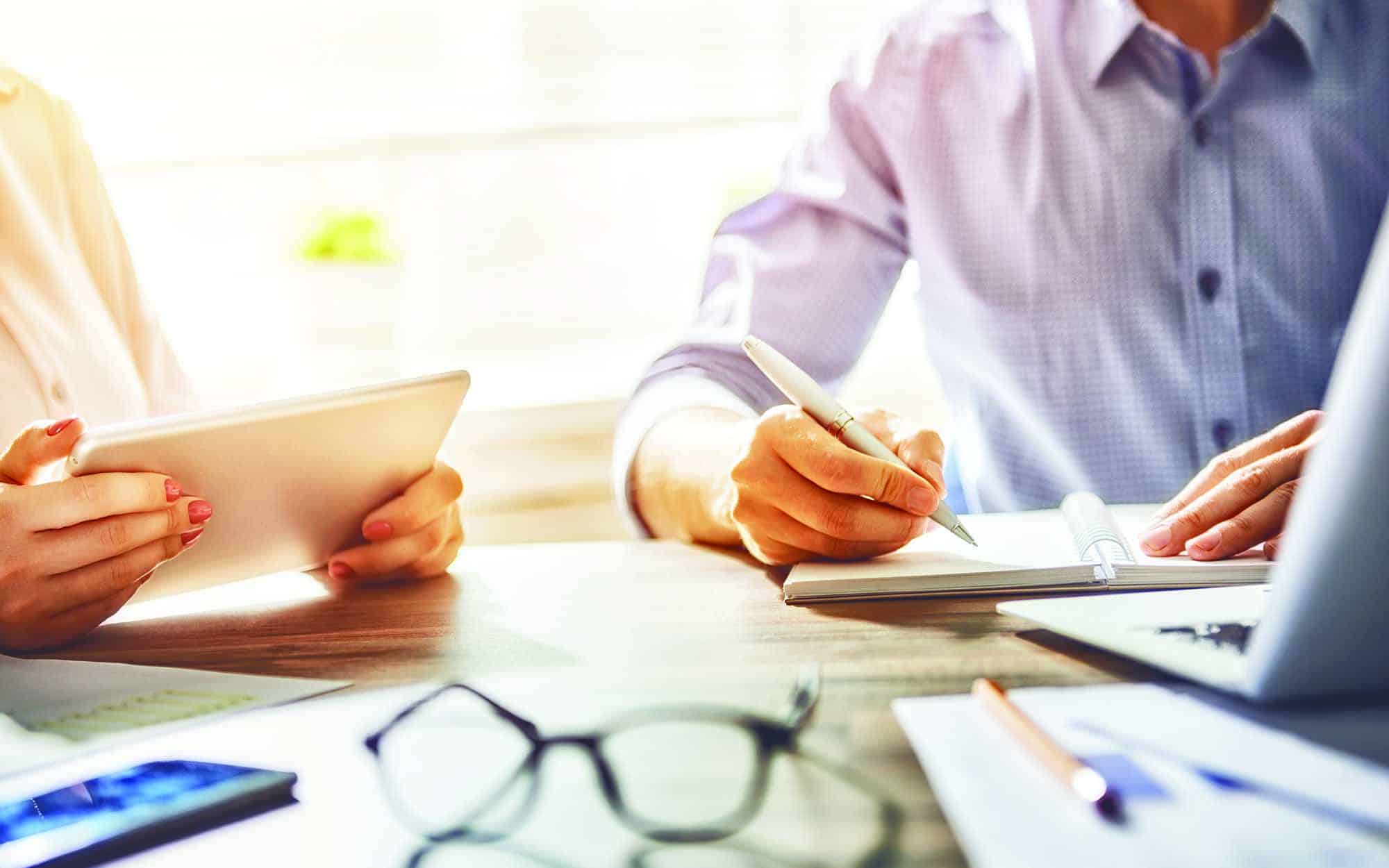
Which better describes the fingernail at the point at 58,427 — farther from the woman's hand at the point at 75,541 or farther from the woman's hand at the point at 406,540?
the woman's hand at the point at 406,540

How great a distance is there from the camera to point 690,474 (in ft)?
3.01

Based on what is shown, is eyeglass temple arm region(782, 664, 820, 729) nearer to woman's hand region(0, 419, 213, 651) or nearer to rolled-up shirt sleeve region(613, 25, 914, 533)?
woman's hand region(0, 419, 213, 651)

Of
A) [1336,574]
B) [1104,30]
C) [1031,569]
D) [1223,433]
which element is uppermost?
[1104,30]

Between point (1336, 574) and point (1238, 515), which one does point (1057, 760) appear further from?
point (1238, 515)

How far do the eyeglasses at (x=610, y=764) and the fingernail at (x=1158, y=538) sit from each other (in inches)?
11.4

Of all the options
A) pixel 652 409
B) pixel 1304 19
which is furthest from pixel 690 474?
pixel 1304 19

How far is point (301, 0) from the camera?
1.97 m

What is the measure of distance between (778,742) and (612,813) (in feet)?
0.26

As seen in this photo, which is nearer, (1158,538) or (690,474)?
(1158,538)

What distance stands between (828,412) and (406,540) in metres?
0.35

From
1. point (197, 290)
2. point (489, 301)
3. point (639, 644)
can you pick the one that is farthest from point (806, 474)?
point (197, 290)

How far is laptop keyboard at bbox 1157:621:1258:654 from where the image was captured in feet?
1.53

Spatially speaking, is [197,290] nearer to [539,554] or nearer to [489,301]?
[489,301]

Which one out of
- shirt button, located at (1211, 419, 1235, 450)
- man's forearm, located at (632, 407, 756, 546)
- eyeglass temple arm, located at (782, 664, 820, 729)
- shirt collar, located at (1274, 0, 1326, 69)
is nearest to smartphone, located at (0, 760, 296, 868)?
eyeglass temple arm, located at (782, 664, 820, 729)
